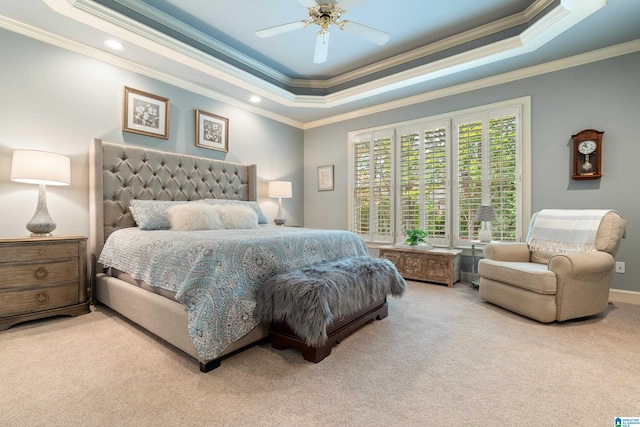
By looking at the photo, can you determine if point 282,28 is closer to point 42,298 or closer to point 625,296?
point 42,298

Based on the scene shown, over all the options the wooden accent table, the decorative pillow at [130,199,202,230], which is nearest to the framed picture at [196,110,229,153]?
the decorative pillow at [130,199,202,230]

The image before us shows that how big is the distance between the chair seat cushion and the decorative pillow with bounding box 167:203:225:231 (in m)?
2.81

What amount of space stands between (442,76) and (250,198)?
10.4ft

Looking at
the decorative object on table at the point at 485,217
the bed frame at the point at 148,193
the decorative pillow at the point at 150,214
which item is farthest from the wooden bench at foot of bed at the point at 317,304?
the decorative object on table at the point at 485,217

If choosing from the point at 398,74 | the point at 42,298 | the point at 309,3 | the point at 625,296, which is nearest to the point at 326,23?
the point at 309,3

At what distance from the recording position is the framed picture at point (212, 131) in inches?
A: 157

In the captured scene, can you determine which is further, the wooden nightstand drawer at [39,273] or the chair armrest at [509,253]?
the chair armrest at [509,253]

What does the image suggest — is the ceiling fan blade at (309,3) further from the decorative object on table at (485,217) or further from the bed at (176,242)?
the decorative object on table at (485,217)

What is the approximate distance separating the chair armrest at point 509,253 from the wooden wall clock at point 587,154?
107 centimetres

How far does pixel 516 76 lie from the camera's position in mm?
3648

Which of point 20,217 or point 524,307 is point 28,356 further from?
point 524,307

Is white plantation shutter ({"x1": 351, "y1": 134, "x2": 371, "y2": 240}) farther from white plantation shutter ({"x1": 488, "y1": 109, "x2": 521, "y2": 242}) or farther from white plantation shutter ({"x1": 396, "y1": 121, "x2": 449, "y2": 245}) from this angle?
white plantation shutter ({"x1": 488, "y1": 109, "x2": 521, "y2": 242})

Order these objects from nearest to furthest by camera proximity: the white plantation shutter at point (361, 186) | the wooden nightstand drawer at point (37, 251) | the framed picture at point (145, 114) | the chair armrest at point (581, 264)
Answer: the wooden nightstand drawer at point (37, 251), the chair armrest at point (581, 264), the framed picture at point (145, 114), the white plantation shutter at point (361, 186)

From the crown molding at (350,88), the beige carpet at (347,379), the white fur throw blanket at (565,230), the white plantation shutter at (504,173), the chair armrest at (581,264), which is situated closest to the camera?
the beige carpet at (347,379)
